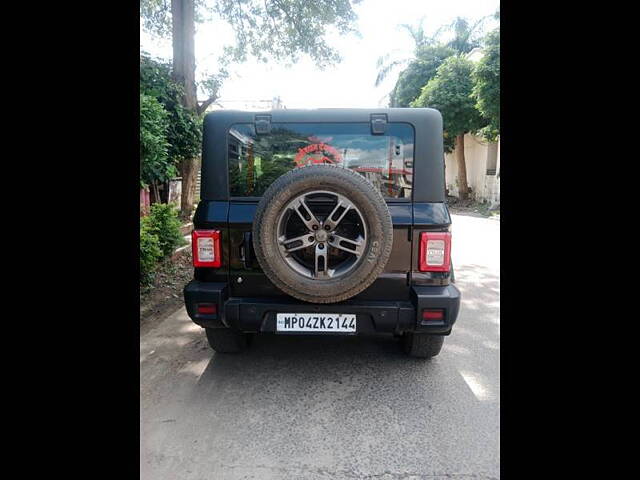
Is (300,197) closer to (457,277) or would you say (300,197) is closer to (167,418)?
(167,418)

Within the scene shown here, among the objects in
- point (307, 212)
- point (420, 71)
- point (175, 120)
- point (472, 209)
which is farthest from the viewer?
point (420, 71)

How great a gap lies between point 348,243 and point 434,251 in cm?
59

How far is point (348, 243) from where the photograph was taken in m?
2.49

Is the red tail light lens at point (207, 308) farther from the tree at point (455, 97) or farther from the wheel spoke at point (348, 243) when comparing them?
the tree at point (455, 97)

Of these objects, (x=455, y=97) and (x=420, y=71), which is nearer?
(x=455, y=97)

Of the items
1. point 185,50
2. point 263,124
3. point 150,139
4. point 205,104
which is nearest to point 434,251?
point 263,124

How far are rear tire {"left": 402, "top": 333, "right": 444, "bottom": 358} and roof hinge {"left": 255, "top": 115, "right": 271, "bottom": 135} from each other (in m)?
1.89

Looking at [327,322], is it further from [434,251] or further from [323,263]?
[434,251]

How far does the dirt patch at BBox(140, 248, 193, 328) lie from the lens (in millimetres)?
4266

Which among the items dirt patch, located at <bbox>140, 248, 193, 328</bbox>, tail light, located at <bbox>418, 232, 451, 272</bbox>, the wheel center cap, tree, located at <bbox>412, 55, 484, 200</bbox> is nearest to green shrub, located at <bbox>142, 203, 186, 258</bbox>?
dirt patch, located at <bbox>140, 248, 193, 328</bbox>

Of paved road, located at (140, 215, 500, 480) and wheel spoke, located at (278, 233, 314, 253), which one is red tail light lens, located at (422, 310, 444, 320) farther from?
wheel spoke, located at (278, 233, 314, 253)

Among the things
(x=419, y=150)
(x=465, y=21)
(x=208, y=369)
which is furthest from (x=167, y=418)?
(x=465, y=21)

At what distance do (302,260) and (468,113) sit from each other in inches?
642

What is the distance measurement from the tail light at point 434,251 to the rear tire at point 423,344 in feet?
2.17
